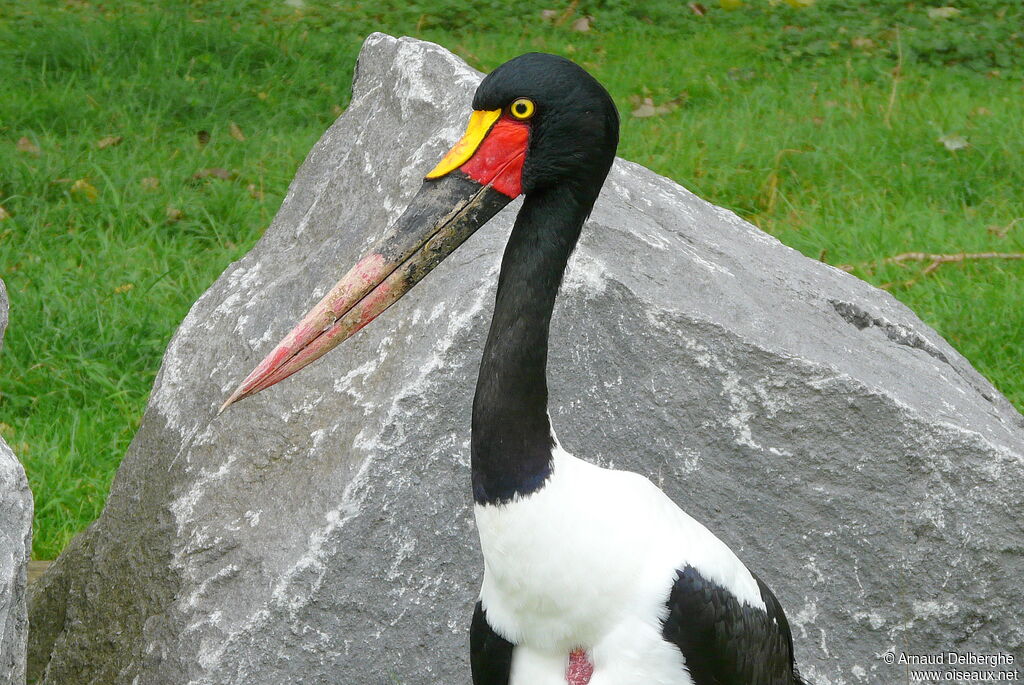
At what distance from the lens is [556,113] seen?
211 centimetres

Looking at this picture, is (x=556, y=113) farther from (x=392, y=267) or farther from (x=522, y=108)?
(x=392, y=267)

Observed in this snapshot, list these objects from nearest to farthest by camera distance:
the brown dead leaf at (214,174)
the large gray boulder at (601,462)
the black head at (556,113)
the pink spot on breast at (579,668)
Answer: the black head at (556,113) < the pink spot on breast at (579,668) < the large gray boulder at (601,462) < the brown dead leaf at (214,174)

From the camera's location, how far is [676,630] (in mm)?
2184

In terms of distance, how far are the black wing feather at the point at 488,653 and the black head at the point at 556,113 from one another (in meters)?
0.77

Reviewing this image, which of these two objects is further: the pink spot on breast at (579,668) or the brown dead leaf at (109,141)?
the brown dead leaf at (109,141)

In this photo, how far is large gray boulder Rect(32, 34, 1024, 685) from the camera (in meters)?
2.54

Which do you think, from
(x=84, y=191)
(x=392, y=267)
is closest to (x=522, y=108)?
(x=392, y=267)

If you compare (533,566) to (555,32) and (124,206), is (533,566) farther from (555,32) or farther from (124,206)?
(555,32)

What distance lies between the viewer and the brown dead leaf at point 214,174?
217 inches

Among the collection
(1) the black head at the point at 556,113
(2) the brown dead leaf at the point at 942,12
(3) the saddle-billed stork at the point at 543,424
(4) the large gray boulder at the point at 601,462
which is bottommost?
(2) the brown dead leaf at the point at 942,12

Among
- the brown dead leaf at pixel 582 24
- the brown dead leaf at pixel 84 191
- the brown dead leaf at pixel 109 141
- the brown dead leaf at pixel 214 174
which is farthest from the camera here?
the brown dead leaf at pixel 582 24

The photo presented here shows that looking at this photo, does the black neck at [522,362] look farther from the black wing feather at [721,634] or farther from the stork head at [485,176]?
the black wing feather at [721,634]

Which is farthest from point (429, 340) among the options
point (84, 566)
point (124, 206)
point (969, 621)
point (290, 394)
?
point (124, 206)

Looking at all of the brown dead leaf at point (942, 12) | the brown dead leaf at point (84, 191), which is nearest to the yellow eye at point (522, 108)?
the brown dead leaf at point (84, 191)
